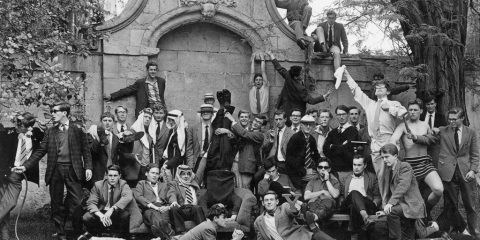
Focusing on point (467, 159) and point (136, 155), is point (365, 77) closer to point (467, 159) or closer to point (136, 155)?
point (467, 159)

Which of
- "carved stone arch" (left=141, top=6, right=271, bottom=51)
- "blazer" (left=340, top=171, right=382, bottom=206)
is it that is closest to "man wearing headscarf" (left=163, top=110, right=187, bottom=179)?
"carved stone arch" (left=141, top=6, right=271, bottom=51)

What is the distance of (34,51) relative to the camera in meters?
17.3

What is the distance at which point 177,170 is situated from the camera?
18.2 meters

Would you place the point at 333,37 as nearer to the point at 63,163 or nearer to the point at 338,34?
the point at 338,34

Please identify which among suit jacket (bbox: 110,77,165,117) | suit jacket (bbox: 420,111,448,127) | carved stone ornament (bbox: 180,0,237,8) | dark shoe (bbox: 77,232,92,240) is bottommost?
dark shoe (bbox: 77,232,92,240)

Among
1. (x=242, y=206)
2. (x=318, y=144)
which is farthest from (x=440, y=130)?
(x=242, y=206)

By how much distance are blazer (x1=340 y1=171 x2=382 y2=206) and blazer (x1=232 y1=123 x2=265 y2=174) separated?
163 cm

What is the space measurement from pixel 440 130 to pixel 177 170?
14.5 feet

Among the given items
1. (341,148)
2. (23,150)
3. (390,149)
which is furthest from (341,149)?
(23,150)

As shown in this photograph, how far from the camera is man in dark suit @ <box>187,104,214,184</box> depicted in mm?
19000

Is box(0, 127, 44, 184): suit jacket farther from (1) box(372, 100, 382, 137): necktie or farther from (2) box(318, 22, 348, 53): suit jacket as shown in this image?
(2) box(318, 22, 348, 53): suit jacket

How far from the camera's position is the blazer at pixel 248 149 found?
1864 cm

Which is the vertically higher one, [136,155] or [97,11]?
[97,11]

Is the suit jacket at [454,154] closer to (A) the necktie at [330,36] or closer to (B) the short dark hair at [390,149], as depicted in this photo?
(B) the short dark hair at [390,149]
